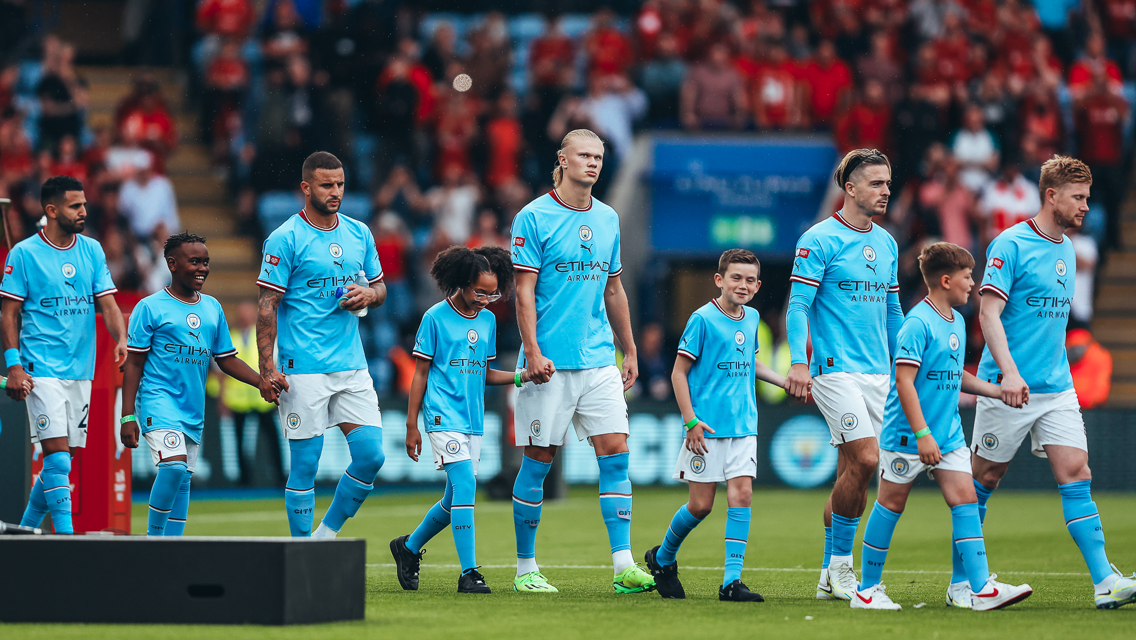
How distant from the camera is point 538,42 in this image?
22.9 meters

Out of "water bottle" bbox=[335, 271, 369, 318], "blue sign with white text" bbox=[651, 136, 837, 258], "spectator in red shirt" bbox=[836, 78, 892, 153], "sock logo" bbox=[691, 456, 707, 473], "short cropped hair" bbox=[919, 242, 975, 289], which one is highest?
"spectator in red shirt" bbox=[836, 78, 892, 153]

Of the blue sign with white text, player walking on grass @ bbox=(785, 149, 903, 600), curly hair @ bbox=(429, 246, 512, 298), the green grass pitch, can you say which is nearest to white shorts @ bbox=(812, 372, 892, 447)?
player walking on grass @ bbox=(785, 149, 903, 600)

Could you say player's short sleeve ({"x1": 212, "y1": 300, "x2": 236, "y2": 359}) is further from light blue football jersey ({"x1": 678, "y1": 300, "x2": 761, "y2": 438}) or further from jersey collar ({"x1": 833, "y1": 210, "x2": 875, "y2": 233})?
jersey collar ({"x1": 833, "y1": 210, "x2": 875, "y2": 233})

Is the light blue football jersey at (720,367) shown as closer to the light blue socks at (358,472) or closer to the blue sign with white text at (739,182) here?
the light blue socks at (358,472)

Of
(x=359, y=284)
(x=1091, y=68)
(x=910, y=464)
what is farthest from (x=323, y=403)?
(x=1091, y=68)

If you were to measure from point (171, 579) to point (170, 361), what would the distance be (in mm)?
2776

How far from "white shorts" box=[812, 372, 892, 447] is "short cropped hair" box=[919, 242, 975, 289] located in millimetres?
618

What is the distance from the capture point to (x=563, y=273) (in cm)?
838

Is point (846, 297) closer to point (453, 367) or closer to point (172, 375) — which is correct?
point (453, 367)

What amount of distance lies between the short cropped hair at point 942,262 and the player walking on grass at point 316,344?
3139mm

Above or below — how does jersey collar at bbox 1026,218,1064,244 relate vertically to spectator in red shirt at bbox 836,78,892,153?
below

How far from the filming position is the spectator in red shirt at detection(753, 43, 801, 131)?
21844mm

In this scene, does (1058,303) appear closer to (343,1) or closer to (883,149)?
(883,149)

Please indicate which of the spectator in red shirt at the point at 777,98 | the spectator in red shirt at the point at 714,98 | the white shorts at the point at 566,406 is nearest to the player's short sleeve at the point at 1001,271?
the white shorts at the point at 566,406
